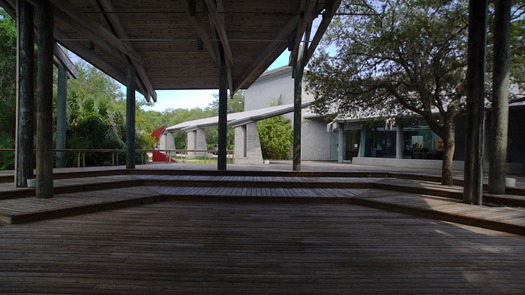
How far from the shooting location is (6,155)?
883cm

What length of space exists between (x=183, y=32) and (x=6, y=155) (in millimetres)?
6233

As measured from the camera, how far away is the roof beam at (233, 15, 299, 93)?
7.78 metres

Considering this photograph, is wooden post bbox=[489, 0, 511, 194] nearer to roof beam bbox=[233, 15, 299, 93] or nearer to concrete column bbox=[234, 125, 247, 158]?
roof beam bbox=[233, 15, 299, 93]

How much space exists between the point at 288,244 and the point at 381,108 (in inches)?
258

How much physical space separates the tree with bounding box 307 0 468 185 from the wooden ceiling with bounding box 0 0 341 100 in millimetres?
985

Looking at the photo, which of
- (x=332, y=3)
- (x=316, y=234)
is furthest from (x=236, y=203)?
(x=332, y=3)

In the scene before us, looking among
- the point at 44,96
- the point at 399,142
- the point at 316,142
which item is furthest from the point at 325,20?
the point at 316,142

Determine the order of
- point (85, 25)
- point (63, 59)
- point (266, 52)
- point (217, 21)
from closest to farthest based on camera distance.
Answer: point (85, 25)
point (217, 21)
point (63, 59)
point (266, 52)

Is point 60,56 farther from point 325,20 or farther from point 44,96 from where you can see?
point 325,20

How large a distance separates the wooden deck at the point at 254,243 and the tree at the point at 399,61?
7.94 feet

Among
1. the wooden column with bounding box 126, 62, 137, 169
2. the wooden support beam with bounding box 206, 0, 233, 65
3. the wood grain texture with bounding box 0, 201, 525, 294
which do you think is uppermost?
the wooden support beam with bounding box 206, 0, 233, 65

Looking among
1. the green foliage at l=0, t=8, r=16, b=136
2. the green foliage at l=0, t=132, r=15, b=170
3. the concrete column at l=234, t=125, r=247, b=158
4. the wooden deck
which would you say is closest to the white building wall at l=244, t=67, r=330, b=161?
the concrete column at l=234, t=125, r=247, b=158

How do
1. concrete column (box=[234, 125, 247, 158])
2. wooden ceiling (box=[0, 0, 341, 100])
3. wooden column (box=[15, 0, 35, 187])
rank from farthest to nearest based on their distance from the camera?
concrete column (box=[234, 125, 247, 158]), wooden ceiling (box=[0, 0, 341, 100]), wooden column (box=[15, 0, 35, 187])

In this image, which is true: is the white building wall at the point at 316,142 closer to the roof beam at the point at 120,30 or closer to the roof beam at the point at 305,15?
the roof beam at the point at 120,30
